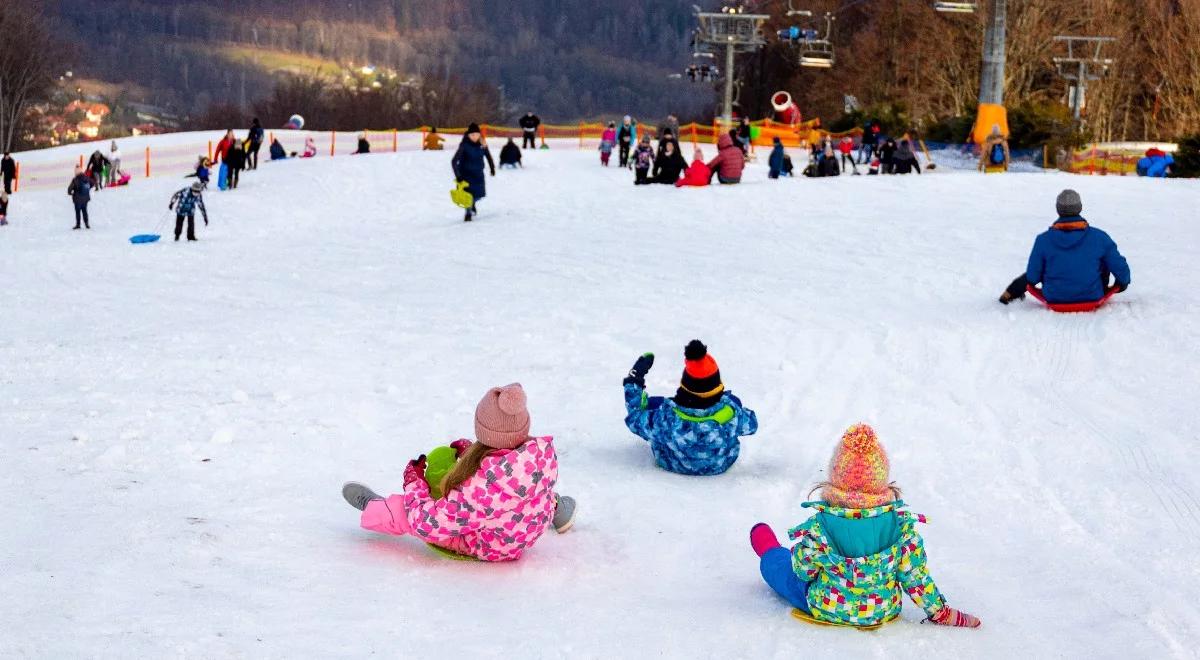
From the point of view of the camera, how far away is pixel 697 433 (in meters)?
7.68

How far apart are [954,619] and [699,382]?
2.53 metres

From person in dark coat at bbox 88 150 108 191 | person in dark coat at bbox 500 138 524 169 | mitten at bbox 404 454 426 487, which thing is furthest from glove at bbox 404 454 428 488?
person in dark coat at bbox 88 150 108 191

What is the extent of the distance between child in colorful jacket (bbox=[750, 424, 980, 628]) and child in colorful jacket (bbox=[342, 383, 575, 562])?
3.73ft

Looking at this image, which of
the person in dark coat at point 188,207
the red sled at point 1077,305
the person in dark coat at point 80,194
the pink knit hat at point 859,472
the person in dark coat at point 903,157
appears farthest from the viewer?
the person in dark coat at point 903,157

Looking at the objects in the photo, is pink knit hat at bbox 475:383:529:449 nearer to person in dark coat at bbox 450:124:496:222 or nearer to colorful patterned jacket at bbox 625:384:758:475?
colorful patterned jacket at bbox 625:384:758:475

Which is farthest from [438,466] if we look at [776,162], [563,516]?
[776,162]

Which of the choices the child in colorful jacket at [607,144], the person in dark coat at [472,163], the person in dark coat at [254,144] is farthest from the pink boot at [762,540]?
the person in dark coat at [254,144]

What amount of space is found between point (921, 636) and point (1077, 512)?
2245mm

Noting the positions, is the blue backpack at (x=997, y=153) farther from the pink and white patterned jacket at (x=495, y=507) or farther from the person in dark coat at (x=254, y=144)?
the pink and white patterned jacket at (x=495, y=507)

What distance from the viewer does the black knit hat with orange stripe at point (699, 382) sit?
740cm

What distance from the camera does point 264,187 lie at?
96.9 feet

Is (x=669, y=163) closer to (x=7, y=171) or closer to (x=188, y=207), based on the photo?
(x=188, y=207)

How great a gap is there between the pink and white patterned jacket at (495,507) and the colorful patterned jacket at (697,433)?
6.15ft

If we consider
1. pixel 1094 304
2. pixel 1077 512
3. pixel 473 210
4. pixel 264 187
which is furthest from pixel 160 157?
pixel 1077 512
